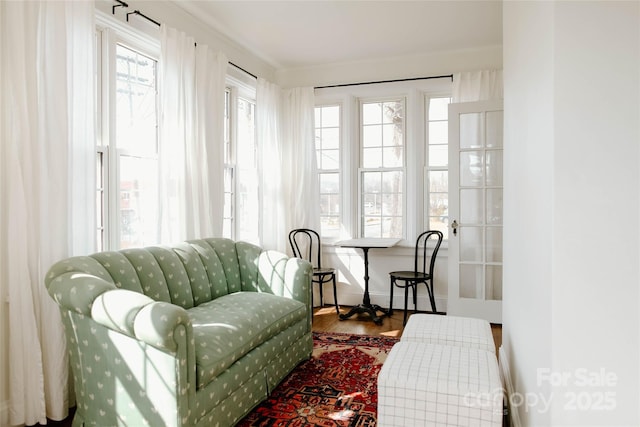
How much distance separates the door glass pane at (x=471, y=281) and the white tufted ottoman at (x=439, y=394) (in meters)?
2.57

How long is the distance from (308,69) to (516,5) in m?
3.33

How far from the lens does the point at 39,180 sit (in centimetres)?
229

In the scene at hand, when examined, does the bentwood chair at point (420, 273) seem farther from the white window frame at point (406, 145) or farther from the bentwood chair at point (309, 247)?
the bentwood chair at point (309, 247)

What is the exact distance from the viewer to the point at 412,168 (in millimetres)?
4762

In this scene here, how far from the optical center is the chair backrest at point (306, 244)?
497 cm

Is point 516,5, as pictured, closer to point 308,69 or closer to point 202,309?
point 202,309

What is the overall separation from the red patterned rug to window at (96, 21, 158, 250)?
147cm

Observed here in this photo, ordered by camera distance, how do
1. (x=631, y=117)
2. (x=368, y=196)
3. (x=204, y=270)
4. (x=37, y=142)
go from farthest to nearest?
(x=368, y=196), (x=204, y=270), (x=37, y=142), (x=631, y=117)

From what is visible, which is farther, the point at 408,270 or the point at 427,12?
the point at 408,270

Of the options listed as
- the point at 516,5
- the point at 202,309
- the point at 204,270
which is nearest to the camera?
the point at 516,5

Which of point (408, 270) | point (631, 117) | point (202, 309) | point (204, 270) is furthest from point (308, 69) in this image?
point (631, 117)

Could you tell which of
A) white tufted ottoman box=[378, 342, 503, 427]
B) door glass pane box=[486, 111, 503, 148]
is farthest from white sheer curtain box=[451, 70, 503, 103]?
white tufted ottoman box=[378, 342, 503, 427]

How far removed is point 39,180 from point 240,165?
7.82 feet

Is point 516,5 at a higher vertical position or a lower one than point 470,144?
higher
